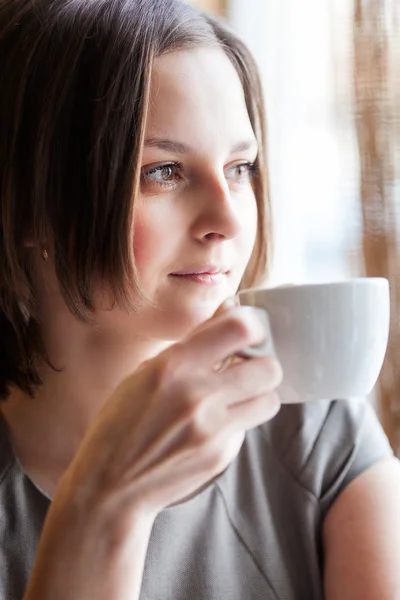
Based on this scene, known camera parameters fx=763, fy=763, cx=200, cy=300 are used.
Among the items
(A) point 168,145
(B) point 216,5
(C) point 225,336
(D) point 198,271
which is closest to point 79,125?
(A) point 168,145

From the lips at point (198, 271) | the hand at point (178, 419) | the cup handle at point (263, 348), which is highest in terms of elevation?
the lips at point (198, 271)

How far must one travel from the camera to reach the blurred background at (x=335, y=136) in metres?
1.30

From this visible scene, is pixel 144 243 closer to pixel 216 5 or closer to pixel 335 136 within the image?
pixel 335 136

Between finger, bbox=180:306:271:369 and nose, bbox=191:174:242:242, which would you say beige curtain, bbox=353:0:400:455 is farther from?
finger, bbox=180:306:271:369

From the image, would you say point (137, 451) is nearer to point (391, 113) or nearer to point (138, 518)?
point (138, 518)

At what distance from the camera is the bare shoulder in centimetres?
94

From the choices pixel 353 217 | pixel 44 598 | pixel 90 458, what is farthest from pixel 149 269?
pixel 353 217

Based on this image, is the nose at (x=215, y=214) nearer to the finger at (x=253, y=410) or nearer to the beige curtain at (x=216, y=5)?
the finger at (x=253, y=410)

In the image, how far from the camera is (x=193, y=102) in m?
0.92

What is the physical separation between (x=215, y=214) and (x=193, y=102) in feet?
0.45

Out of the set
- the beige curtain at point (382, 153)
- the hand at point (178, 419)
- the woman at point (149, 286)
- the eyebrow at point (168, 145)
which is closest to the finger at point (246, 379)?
the hand at point (178, 419)

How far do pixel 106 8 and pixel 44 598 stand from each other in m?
0.70

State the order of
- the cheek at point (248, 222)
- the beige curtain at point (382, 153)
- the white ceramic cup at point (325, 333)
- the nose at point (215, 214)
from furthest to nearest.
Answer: the beige curtain at point (382, 153), the cheek at point (248, 222), the nose at point (215, 214), the white ceramic cup at point (325, 333)

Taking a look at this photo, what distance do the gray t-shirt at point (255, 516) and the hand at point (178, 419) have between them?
30 centimetres
